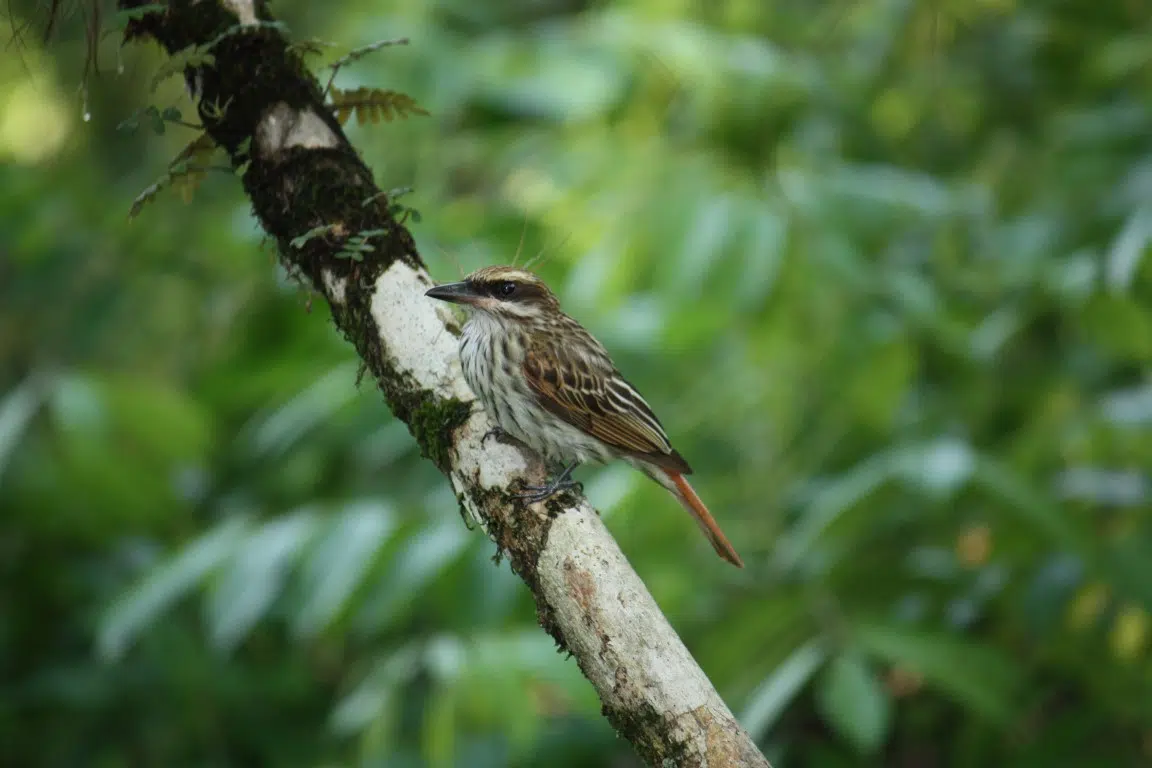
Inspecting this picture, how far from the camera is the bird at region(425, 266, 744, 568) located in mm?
3054

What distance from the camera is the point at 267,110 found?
2592 millimetres

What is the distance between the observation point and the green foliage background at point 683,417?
379cm

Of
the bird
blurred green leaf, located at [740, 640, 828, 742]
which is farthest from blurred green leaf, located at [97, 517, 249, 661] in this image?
blurred green leaf, located at [740, 640, 828, 742]

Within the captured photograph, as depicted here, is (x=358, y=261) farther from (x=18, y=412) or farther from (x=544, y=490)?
(x=18, y=412)

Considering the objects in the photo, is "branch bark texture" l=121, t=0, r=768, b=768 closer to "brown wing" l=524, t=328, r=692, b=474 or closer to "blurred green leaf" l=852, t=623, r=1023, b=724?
"brown wing" l=524, t=328, r=692, b=474

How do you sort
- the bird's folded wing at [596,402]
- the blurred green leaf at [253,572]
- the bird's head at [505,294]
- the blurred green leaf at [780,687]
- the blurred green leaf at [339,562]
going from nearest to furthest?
the bird's head at [505,294] < the bird's folded wing at [596,402] < the blurred green leaf at [780,687] < the blurred green leaf at [339,562] < the blurred green leaf at [253,572]

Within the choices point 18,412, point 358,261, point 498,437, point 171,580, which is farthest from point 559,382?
point 18,412

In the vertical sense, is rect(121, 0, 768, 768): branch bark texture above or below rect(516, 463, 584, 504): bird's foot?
above

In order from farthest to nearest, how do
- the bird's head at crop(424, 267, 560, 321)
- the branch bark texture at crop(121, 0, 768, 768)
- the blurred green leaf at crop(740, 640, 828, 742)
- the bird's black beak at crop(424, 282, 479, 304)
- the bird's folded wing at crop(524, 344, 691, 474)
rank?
the blurred green leaf at crop(740, 640, 828, 742)
the bird's folded wing at crop(524, 344, 691, 474)
the bird's head at crop(424, 267, 560, 321)
the bird's black beak at crop(424, 282, 479, 304)
the branch bark texture at crop(121, 0, 768, 768)

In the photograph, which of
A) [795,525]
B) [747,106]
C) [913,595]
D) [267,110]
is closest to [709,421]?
[795,525]

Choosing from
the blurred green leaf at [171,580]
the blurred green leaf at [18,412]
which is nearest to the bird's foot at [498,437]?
the blurred green leaf at [171,580]

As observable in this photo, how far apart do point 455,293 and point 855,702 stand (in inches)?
66.0

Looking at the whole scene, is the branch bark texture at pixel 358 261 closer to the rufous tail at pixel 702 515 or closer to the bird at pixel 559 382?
the bird at pixel 559 382

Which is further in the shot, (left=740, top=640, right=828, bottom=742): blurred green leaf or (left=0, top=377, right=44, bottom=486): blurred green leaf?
(left=0, top=377, right=44, bottom=486): blurred green leaf
